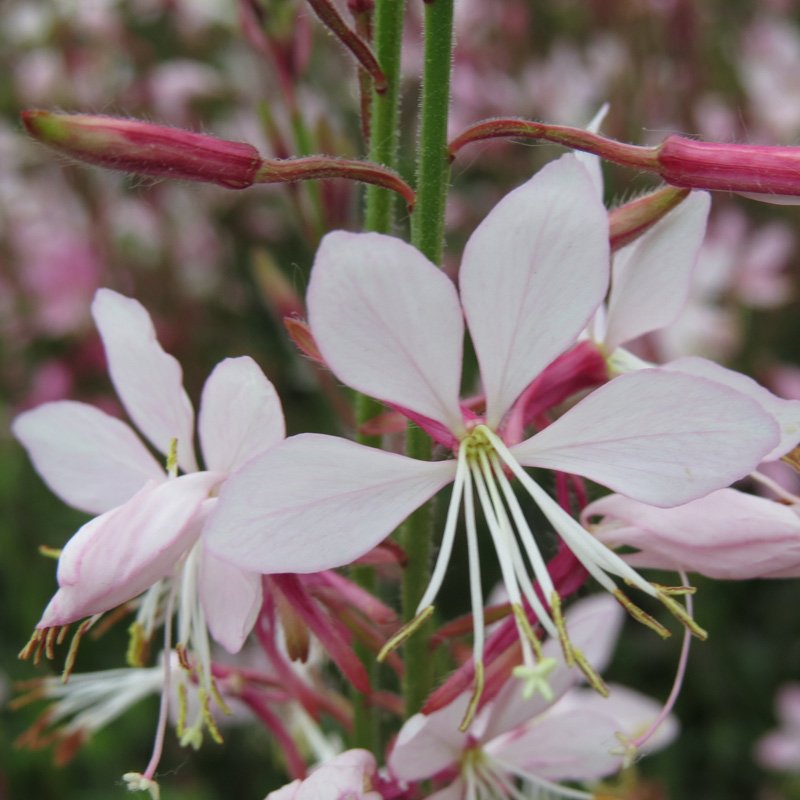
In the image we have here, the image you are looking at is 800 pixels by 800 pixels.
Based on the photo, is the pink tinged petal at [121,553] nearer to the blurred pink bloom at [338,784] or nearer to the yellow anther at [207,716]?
the yellow anther at [207,716]

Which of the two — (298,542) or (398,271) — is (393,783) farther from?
(398,271)

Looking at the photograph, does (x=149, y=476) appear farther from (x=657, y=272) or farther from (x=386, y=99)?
(x=657, y=272)

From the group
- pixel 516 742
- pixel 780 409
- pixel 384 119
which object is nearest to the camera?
pixel 780 409

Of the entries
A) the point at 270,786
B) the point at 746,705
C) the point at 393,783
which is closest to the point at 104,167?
the point at 393,783

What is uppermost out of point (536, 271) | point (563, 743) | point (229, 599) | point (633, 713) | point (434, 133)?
point (434, 133)

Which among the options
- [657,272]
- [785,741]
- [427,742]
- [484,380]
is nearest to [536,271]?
[484,380]

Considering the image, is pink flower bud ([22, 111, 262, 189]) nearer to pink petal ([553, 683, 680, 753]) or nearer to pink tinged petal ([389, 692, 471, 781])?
pink tinged petal ([389, 692, 471, 781])

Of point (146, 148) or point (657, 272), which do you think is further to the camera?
point (657, 272)
